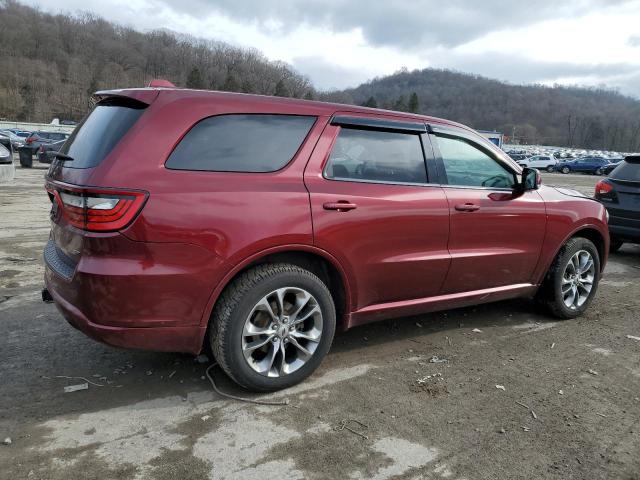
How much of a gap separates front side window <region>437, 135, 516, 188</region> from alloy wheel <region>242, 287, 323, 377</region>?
1.50 metres

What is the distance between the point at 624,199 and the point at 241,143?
21.2 feet

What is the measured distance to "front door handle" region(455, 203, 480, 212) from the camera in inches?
150

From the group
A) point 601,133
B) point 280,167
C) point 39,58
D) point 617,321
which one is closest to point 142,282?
point 280,167

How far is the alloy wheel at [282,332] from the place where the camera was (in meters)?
3.05

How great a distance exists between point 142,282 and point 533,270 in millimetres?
3267

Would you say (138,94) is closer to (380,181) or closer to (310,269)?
(310,269)

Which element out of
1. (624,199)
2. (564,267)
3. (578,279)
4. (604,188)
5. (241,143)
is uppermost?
(241,143)

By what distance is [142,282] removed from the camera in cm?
268

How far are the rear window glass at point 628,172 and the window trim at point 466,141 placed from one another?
4.20 m

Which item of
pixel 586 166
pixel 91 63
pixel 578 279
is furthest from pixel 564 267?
pixel 91 63

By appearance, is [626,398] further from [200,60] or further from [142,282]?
[200,60]

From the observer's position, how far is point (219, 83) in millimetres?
106188

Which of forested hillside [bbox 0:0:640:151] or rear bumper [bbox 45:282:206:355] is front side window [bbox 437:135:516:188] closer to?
rear bumper [bbox 45:282:206:355]

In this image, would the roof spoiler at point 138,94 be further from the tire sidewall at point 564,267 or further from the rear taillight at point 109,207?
the tire sidewall at point 564,267
